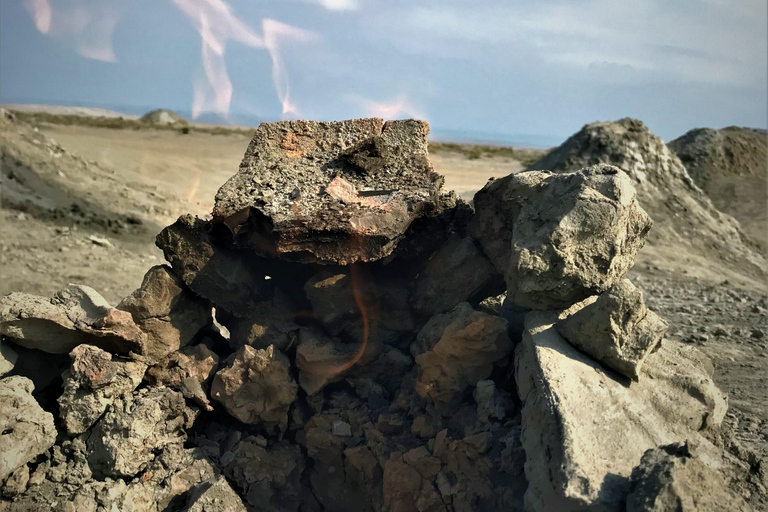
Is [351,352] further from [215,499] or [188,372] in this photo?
[215,499]

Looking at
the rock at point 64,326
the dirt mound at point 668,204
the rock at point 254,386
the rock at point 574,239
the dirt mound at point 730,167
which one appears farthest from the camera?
the dirt mound at point 730,167

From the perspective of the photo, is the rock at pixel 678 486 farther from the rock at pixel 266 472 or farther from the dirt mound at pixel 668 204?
the dirt mound at pixel 668 204

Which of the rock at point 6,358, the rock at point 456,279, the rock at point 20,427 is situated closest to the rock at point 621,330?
the rock at point 456,279

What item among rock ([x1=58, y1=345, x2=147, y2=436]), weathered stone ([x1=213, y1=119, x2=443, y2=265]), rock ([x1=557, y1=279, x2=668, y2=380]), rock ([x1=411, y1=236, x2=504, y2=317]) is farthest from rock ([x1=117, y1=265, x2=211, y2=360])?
rock ([x1=557, y1=279, x2=668, y2=380])

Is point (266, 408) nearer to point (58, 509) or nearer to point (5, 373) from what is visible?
point (58, 509)

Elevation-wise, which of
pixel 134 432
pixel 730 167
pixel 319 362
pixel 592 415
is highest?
pixel 730 167

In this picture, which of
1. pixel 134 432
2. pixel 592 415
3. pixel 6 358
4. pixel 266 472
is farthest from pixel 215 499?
pixel 592 415

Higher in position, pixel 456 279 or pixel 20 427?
pixel 456 279

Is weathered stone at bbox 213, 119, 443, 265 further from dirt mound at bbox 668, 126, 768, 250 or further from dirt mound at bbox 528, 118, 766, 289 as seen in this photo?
dirt mound at bbox 668, 126, 768, 250
